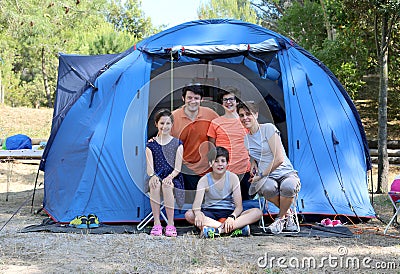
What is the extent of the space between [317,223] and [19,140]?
3587mm

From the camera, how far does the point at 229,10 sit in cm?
2184

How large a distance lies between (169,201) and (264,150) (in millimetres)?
916

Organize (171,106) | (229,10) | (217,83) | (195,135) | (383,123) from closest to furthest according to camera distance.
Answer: (195,135) < (171,106) < (217,83) < (383,123) < (229,10)

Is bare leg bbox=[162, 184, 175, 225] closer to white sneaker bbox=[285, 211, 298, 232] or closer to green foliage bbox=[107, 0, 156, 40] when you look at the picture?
white sneaker bbox=[285, 211, 298, 232]

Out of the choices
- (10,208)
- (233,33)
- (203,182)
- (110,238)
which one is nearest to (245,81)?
(233,33)

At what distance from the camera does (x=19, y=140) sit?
642 cm

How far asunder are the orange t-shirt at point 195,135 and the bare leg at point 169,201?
638 millimetres

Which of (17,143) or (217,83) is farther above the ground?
(217,83)

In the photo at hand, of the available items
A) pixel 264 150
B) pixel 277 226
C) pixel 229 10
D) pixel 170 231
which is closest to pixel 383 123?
pixel 264 150

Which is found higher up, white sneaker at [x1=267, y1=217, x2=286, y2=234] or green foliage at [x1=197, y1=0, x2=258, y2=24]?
green foliage at [x1=197, y1=0, x2=258, y2=24]

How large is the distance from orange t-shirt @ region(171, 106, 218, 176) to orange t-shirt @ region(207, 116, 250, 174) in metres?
0.11

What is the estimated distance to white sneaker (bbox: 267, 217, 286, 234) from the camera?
4.51m

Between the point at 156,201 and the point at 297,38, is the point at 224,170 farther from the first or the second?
the point at 297,38

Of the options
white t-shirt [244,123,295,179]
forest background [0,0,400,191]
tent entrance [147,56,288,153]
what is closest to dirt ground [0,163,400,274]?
white t-shirt [244,123,295,179]
